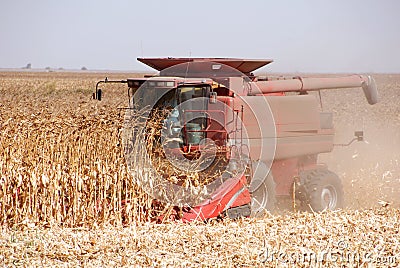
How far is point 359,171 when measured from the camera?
1143cm

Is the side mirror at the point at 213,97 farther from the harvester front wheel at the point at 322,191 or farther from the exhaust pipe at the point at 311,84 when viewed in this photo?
the harvester front wheel at the point at 322,191

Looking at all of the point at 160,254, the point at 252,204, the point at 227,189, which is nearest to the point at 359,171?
the point at 252,204

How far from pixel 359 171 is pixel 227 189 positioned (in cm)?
520

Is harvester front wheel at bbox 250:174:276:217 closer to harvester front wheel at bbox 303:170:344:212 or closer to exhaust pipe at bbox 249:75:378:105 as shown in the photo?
harvester front wheel at bbox 303:170:344:212

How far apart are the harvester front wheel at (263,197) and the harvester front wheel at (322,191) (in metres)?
0.58

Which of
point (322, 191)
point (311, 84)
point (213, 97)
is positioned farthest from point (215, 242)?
point (311, 84)

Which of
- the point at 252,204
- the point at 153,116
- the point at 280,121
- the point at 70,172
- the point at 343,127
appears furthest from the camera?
the point at 343,127

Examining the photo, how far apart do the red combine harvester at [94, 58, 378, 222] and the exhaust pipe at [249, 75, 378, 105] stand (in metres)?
0.02

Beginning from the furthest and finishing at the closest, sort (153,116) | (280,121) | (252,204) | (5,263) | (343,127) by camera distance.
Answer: (343,127)
(280,121)
(252,204)
(153,116)
(5,263)

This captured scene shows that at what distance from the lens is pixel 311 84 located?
9.30 metres

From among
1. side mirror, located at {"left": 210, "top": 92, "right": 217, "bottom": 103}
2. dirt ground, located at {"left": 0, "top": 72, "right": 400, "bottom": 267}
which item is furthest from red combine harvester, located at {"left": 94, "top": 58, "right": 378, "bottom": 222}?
dirt ground, located at {"left": 0, "top": 72, "right": 400, "bottom": 267}

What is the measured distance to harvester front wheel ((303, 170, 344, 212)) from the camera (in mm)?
8359

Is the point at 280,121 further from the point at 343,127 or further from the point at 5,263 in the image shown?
the point at 343,127

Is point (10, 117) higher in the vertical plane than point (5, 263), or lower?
higher
